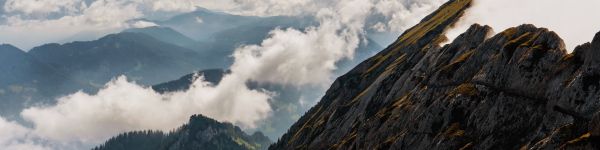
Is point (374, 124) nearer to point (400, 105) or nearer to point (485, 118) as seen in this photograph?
point (400, 105)

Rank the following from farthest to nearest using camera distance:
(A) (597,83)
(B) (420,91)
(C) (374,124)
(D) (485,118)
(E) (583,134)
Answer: (C) (374,124) → (B) (420,91) → (D) (485,118) → (A) (597,83) → (E) (583,134)

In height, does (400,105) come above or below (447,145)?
above

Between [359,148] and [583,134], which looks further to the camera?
[359,148]

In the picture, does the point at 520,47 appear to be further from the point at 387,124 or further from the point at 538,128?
the point at 387,124

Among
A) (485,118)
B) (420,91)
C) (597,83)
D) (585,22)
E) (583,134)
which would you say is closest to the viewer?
(583,134)

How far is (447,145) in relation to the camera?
127 meters

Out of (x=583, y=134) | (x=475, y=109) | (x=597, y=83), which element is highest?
(x=475, y=109)

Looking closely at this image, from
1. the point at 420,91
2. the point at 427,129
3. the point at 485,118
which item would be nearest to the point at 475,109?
the point at 485,118

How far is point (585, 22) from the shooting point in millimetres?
197750

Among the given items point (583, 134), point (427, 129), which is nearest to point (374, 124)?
point (427, 129)

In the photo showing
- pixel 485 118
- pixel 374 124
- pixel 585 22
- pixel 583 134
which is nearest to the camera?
pixel 583 134

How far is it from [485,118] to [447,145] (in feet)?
30.1

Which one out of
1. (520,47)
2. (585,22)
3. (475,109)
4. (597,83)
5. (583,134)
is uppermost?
(585,22)

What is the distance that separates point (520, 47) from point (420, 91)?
1575 inches
